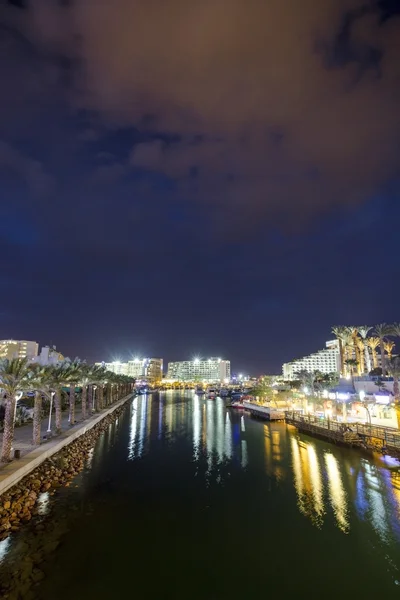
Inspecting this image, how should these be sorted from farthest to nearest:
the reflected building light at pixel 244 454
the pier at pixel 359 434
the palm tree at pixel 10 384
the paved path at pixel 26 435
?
1. the pier at pixel 359 434
2. the reflected building light at pixel 244 454
3. the paved path at pixel 26 435
4. the palm tree at pixel 10 384

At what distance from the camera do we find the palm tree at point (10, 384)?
25.2 meters

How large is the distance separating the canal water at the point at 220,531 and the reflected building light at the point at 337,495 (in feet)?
0.45

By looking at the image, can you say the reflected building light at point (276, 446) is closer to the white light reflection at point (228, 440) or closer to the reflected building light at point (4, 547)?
the white light reflection at point (228, 440)

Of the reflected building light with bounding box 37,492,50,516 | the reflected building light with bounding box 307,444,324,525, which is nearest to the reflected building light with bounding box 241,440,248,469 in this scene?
the reflected building light with bounding box 307,444,324,525

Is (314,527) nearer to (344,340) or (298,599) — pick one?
(298,599)

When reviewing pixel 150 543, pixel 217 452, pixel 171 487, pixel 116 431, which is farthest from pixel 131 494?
pixel 116 431

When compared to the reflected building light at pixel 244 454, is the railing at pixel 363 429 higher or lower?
higher

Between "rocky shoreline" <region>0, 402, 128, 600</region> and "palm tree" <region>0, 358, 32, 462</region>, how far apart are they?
2.91 metres

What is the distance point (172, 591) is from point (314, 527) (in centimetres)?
1048

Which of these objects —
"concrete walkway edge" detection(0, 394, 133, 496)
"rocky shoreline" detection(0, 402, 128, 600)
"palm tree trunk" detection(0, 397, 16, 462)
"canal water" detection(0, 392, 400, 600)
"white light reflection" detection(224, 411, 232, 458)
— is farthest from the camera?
"white light reflection" detection(224, 411, 232, 458)

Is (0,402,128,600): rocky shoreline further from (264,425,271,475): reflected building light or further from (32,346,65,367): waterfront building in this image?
(264,425,271,475): reflected building light

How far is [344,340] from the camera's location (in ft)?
346

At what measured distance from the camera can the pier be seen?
36.8 m

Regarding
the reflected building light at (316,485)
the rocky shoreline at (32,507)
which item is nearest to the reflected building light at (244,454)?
the reflected building light at (316,485)
